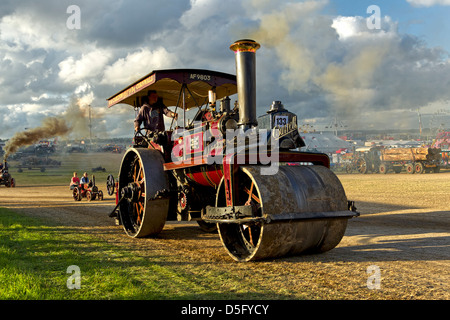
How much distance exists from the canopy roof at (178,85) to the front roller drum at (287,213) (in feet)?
8.00

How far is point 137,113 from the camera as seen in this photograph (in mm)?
8891

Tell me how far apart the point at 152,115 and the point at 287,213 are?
4138 millimetres

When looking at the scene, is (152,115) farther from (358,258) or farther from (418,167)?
(418,167)

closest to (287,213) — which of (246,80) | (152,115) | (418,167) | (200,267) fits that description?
(200,267)

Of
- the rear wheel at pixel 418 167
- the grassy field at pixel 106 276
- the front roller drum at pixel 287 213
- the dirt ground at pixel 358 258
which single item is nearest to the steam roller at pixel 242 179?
the front roller drum at pixel 287 213

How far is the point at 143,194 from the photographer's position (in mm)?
7484

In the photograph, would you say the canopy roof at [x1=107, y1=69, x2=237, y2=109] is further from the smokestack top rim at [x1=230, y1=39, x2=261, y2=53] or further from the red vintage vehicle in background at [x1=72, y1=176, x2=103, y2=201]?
the red vintage vehicle in background at [x1=72, y1=176, x2=103, y2=201]

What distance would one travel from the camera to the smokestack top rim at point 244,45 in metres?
5.74

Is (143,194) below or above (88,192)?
above

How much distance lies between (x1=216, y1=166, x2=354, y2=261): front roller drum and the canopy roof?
244 cm

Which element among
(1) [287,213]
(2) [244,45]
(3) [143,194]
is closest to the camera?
(1) [287,213]

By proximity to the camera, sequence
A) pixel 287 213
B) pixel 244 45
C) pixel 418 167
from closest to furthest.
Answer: pixel 287 213
pixel 244 45
pixel 418 167

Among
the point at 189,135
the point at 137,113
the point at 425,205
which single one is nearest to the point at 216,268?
the point at 189,135
